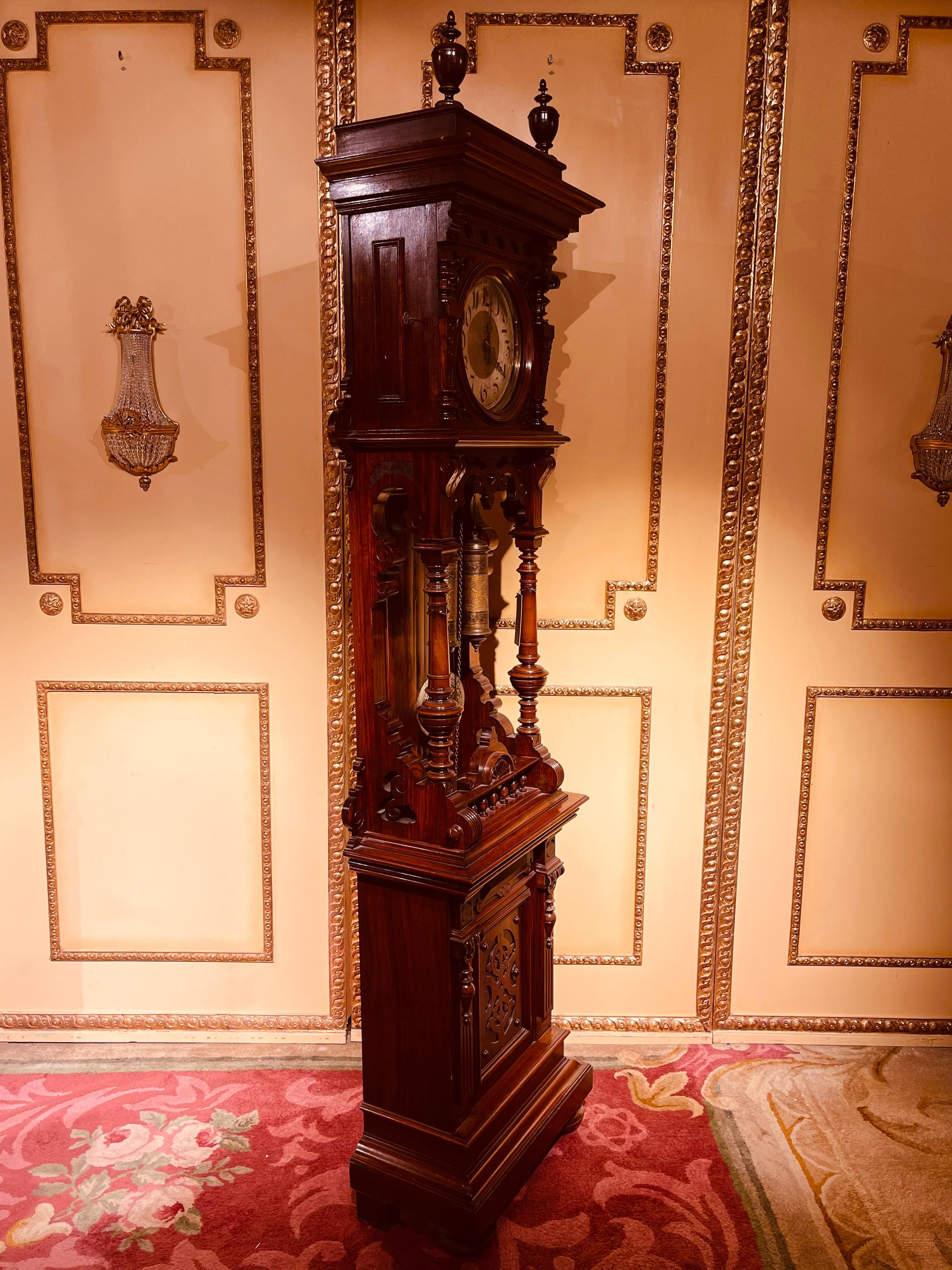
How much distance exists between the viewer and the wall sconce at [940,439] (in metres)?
2.46

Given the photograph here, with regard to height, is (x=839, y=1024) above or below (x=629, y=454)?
below

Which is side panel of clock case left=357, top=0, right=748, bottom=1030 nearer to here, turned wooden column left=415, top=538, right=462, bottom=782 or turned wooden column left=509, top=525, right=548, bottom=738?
turned wooden column left=509, top=525, right=548, bottom=738

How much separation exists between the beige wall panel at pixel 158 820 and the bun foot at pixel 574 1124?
36.6 inches

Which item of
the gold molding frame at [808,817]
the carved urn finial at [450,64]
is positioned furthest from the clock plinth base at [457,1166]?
the carved urn finial at [450,64]

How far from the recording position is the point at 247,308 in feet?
8.08

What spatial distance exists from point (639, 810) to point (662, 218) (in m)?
1.51

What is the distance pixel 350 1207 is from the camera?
2.15 m

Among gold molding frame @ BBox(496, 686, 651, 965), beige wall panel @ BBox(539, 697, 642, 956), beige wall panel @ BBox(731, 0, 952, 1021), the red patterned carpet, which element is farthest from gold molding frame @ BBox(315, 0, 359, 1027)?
beige wall panel @ BBox(731, 0, 952, 1021)

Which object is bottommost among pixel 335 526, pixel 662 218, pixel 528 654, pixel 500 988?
pixel 500 988

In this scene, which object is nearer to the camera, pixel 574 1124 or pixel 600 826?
pixel 574 1124

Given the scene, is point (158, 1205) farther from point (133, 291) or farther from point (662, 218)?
point (662, 218)

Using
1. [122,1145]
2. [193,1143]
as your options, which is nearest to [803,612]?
[193,1143]

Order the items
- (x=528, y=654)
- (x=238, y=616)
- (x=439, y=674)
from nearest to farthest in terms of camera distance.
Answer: (x=439, y=674) → (x=528, y=654) → (x=238, y=616)

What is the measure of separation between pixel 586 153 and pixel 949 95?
0.87m
